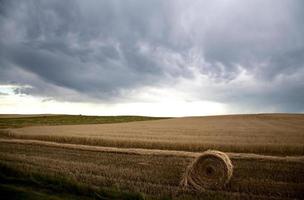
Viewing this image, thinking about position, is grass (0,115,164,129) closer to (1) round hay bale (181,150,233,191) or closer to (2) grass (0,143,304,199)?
(2) grass (0,143,304,199)

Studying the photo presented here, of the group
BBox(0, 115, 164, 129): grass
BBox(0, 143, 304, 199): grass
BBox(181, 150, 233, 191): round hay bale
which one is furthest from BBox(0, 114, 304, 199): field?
BBox(0, 115, 164, 129): grass

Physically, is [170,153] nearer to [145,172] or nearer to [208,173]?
[145,172]

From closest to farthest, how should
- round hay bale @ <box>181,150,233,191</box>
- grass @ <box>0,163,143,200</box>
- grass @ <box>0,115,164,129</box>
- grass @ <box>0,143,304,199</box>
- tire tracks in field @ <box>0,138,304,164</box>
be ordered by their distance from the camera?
grass @ <box>0,163,143,200</box>, grass @ <box>0,143,304,199</box>, round hay bale @ <box>181,150,233,191</box>, tire tracks in field @ <box>0,138,304,164</box>, grass @ <box>0,115,164,129</box>

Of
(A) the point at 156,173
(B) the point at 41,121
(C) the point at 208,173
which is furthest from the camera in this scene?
(B) the point at 41,121

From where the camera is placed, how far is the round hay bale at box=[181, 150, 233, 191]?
8.58 metres

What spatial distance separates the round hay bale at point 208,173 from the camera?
28.1ft

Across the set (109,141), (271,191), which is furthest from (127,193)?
(109,141)

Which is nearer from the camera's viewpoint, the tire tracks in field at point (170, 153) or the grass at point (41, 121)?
the tire tracks in field at point (170, 153)

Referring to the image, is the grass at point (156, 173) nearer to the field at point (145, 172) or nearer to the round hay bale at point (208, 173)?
the field at point (145, 172)

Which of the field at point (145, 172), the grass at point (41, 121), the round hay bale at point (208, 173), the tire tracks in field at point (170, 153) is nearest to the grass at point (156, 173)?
the field at point (145, 172)

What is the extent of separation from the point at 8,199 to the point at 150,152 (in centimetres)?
688

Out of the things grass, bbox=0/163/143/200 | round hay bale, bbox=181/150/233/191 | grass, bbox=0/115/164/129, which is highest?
grass, bbox=0/115/164/129

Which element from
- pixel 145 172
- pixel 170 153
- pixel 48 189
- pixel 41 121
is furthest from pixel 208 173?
pixel 41 121

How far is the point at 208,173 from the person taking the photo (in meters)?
8.97
